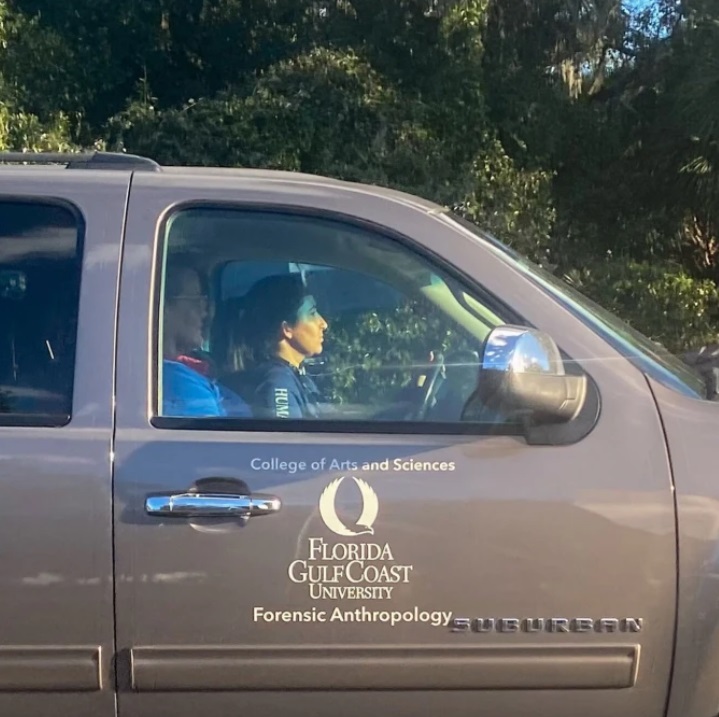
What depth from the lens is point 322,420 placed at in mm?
2768

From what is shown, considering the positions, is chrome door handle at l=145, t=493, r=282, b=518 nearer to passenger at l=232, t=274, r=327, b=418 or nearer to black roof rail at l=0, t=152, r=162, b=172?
passenger at l=232, t=274, r=327, b=418

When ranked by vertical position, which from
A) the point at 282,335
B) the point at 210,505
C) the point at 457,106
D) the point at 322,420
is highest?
the point at 457,106

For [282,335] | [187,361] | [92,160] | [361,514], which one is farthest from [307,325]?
[92,160]

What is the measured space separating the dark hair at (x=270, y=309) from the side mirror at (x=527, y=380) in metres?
0.62

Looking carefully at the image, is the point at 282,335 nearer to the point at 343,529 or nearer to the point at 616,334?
the point at 343,529

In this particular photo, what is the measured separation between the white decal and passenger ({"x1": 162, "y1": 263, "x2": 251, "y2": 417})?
0.32m

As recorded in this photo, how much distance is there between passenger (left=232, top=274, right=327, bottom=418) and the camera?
2.94 metres

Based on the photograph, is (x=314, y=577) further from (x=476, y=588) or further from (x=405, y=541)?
(x=476, y=588)

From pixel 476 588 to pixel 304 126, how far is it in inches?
289

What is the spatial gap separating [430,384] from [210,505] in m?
0.69

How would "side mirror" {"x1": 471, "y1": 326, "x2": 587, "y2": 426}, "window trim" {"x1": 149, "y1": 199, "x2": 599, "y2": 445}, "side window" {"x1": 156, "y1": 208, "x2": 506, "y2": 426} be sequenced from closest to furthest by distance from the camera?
"side mirror" {"x1": 471, "y1": 326, "x2": 587, "y2": 426} → "window trim" {"x1": 149, "y1": 199, "x2": 599, "y2": 445} → "side window" {"x1": 156, "y1": 208, "x2": 506, "y2": 426}

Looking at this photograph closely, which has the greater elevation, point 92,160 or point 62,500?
point 92,160

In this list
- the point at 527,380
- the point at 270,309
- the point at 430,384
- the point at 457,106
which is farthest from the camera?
the point at 457,106

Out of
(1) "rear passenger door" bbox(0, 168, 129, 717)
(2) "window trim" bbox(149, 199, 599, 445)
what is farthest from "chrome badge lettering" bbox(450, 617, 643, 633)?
(1) "rear passenger door" bbox(0, 168, 129, 717)
